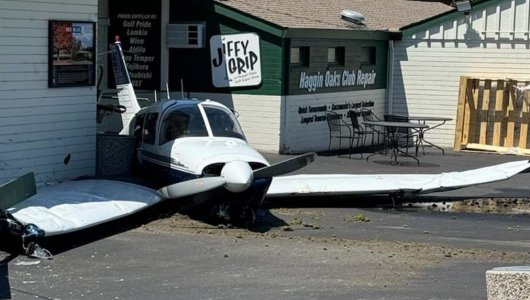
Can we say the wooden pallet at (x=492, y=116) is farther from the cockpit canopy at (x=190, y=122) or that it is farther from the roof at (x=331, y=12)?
the cockpit canopy at (x=190, y=122)

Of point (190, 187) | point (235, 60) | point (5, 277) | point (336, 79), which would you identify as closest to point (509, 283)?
point (5, 277)

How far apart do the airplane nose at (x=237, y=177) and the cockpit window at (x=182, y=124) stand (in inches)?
61.4

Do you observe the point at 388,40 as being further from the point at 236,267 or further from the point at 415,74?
the point at 236,267

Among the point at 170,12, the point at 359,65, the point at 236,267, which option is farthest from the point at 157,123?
the point at 359,65

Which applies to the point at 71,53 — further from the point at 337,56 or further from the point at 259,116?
the point at 337,56

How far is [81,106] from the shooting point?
52.5 feet

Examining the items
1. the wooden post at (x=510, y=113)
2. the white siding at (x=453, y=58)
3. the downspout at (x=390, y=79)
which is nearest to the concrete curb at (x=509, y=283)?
the wooden post at (x=510, y=113)

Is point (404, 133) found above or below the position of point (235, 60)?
below

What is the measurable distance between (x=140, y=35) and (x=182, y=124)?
8.44m

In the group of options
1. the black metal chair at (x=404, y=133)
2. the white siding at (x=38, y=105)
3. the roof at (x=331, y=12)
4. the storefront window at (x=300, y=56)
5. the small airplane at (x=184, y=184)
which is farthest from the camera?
the black metal chair at (x=404, y=133)

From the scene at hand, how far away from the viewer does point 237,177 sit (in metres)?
13.0

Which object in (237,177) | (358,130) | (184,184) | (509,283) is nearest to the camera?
(509,283)

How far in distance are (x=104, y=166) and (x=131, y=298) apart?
6927 millimetres

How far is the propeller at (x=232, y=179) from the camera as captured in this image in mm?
13023
